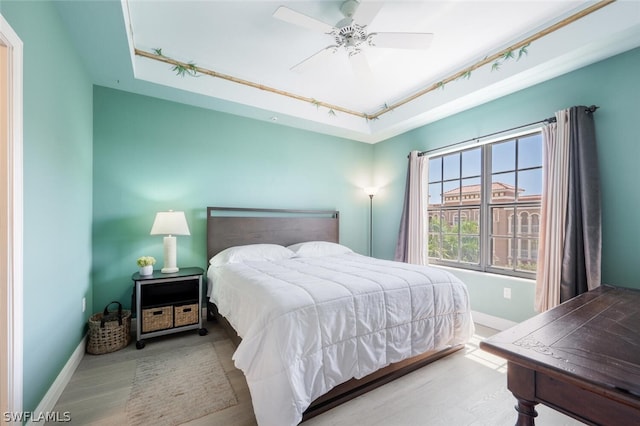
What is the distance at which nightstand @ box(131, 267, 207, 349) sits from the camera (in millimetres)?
2525

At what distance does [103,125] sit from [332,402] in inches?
131

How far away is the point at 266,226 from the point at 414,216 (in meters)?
2.06

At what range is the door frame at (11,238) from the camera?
1.23m

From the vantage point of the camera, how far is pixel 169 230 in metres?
2.72

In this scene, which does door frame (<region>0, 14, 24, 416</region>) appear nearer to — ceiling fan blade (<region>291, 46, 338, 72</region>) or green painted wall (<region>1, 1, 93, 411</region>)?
green painted wall (<region>1, 1, 93, 411</region>)

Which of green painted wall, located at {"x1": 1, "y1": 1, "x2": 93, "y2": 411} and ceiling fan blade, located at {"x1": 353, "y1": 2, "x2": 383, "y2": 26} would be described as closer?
green painted wall, located at {"x1": 1, "y1": 1, "x2": 93, "y2": 411}

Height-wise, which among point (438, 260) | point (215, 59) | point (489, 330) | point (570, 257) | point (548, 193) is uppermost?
point (215, 59)

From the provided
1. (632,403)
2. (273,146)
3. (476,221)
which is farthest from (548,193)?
(273,146)

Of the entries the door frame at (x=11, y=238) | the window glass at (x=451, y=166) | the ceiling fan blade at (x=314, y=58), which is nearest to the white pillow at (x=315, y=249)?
the window glass at (x=451, y=166)

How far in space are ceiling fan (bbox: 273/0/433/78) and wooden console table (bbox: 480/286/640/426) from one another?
79.7 inches

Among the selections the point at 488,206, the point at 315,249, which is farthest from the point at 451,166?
the point at 315,249

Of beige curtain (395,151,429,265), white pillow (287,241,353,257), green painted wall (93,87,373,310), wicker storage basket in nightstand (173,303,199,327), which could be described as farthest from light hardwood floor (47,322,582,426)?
beige curtain (395,151,429,265)

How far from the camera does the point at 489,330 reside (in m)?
2.98

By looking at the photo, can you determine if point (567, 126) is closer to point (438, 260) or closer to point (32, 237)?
point (438, 260)
